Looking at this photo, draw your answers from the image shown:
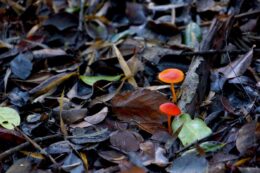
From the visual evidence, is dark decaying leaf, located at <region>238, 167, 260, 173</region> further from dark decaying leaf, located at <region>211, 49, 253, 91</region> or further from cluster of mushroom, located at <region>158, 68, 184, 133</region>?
dark decaying leaf, located at <region>211, 49, 253, 91</region>

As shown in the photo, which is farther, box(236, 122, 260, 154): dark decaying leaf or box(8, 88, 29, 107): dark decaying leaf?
box(8, 88, 29, 107): dark decaying leaf

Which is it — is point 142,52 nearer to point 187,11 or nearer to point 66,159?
point 187,11

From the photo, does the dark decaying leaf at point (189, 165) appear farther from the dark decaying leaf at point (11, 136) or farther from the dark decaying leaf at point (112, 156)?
the dark decaying leaf at point (11, 136)

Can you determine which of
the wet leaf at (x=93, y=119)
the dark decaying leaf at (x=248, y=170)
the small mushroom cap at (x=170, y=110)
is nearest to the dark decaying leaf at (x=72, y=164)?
the wet leaf at (x=93, y=119)

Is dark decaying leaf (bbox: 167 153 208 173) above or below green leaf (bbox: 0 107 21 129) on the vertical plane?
above

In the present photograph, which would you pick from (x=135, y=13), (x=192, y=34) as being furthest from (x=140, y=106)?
(x=135, y=13)

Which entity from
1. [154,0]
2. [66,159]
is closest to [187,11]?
[154,0]

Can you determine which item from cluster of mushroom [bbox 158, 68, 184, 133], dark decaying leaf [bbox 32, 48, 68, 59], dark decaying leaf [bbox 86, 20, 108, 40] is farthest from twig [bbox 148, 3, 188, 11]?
cluster of mushroom [bbox 158, 68, 184, 133]
